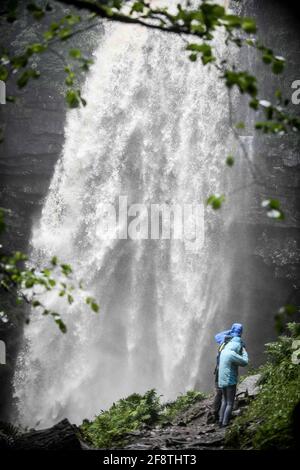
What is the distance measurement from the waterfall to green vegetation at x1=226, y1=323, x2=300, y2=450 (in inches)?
413

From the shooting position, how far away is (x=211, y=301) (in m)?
21.3

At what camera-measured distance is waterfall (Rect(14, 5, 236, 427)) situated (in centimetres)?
1989

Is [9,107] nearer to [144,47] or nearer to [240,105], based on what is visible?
[144,47]

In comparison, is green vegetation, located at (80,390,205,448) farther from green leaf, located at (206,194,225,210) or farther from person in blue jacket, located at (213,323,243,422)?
green leaf, located at (206,194,225,210)

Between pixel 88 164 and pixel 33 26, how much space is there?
326 inches

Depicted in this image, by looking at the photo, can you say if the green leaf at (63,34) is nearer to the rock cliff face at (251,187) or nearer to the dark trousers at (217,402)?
the dark trousers at (217,402)

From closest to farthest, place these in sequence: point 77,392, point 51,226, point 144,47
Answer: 1. point 77,392
2. point 51,226
3. point 144,47

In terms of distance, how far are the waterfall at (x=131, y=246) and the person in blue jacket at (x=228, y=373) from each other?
11581 millimetres

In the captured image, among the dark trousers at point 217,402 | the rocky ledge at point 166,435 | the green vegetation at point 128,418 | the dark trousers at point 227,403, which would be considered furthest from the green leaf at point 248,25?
the dark trousers at point 217,402

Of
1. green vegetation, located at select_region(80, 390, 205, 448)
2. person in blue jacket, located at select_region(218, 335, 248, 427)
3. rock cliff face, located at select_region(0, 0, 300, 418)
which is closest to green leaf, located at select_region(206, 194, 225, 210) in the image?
person in blue jacket, located at select_region(218, 335, 248, 427)

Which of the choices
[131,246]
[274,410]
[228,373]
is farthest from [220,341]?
[131,246]

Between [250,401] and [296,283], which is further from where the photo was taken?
[296,283]
